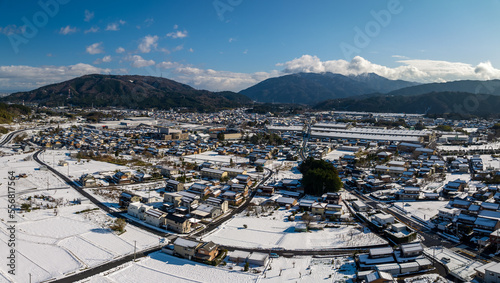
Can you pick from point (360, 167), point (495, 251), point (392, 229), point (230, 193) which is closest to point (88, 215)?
point (230, 193)

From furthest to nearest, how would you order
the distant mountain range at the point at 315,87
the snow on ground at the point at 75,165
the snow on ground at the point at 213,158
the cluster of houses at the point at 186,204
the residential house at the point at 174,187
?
1. the distant mountain range at the point at 315,87
2. the snow on ground at the point at 213,158
3. the snow on ground at the point at 75,165
4. the residential house at the point at 174,187
5. the cluster of houses at the point at 186,204

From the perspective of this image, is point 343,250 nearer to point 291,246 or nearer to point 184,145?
point 291,246

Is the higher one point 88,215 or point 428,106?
point 428,106

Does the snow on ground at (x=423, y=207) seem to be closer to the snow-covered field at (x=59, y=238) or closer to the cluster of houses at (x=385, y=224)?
the cluster of houses at (x=385, y=224)

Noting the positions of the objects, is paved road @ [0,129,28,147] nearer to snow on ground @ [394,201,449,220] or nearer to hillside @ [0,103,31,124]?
hillside @ [0,103,31,124]

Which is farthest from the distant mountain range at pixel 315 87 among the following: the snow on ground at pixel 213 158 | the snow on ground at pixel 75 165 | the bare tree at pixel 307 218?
the bare tree at pixel 307 218
